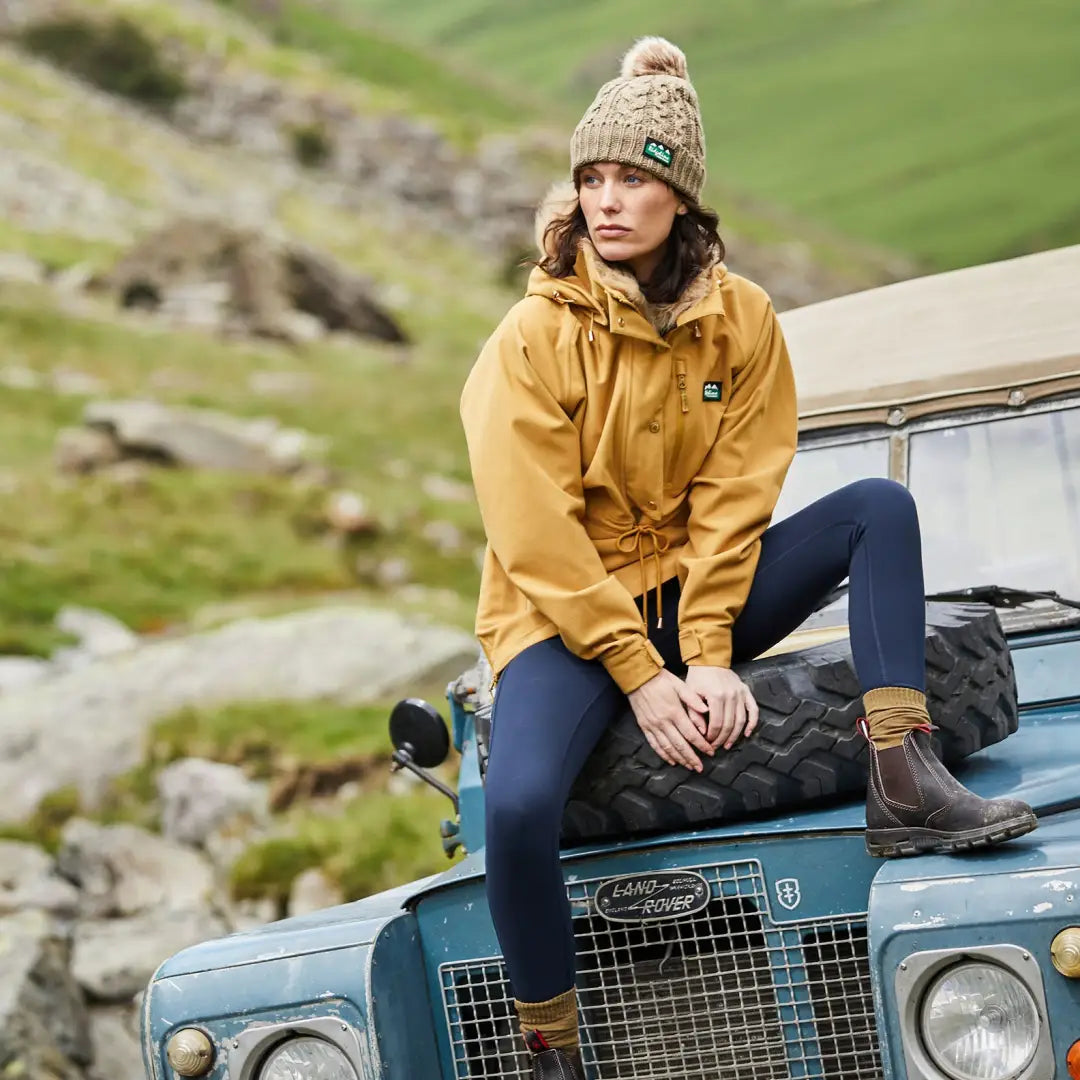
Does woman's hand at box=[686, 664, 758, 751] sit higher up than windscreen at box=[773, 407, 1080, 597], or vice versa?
windscreen at box=[773, 407, 1080, 597]

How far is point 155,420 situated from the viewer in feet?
59.9

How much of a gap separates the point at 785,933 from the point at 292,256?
22.2 meters

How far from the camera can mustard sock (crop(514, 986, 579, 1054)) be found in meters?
3.38

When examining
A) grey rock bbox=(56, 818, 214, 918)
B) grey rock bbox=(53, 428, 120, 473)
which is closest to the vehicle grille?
grey rock bbox=(56, 818, 214, 918)

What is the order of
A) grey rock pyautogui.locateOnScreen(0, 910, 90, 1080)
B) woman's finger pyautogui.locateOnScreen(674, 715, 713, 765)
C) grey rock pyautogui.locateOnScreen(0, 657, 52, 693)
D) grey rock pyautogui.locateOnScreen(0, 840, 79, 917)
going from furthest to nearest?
grey rock pyautogui.locateOnScreen(0, 657, 52, 693) → grey rock pyautogui.locateOnScreen(0, 840, 79, 917) → grey rock pyautogui.locateOnScreen(0, 910, 90, 1080) → woman's finger pyautogui.locateOnScreen(674, 715, 713, 765)

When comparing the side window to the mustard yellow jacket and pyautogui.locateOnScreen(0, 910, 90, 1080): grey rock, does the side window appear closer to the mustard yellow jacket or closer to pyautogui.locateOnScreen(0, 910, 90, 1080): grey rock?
the mustard yellow jacket

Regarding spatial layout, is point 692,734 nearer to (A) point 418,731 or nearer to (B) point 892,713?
(B) point 892,713

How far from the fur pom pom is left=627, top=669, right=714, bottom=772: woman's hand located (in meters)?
1.38

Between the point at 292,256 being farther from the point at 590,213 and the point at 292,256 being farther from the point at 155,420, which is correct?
the point at 590,213

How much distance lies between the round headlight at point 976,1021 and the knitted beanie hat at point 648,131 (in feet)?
5.73

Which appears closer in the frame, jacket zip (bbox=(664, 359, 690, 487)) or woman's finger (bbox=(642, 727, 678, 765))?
woman's finger (bbox=(642, 727, 678, 765))

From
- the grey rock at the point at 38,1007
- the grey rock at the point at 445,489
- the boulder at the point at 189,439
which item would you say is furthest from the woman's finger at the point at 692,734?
the boulder at the point at 189,439

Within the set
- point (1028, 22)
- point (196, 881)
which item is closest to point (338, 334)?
point (1028, 22)

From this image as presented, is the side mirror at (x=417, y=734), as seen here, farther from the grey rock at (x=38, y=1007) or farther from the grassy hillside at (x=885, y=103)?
the grassy hillside at (x=885, y=103)
